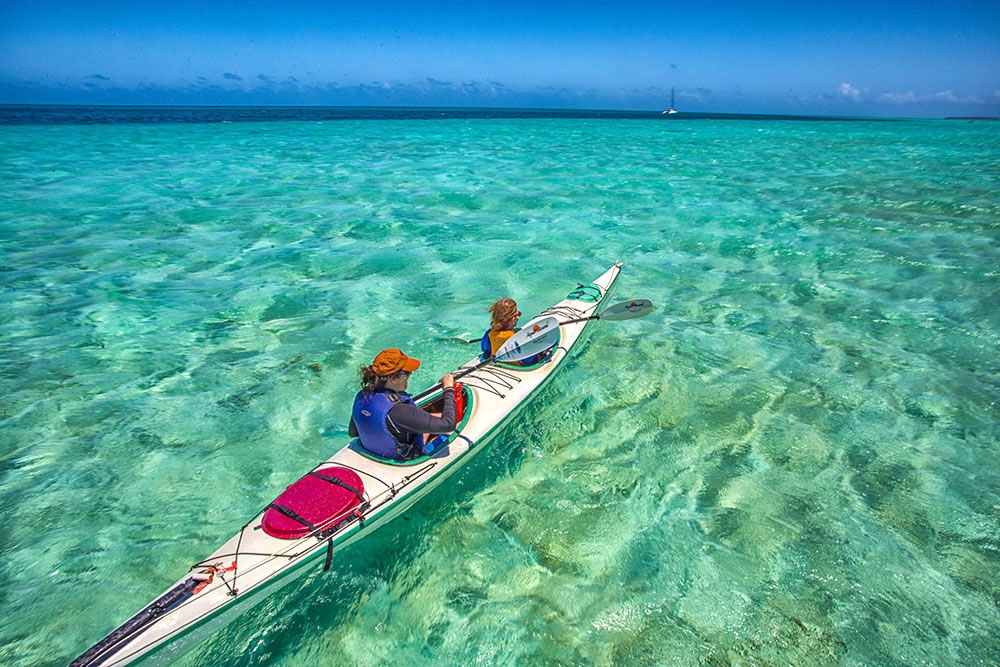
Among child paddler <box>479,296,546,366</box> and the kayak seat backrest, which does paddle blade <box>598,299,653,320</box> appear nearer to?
child paddler <box>479,296,546,366</box>

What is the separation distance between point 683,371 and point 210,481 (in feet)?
21.5

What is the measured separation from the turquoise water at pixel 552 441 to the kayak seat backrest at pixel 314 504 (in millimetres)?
713

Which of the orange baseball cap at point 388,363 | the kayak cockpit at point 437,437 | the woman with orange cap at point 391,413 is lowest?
the kayak cockpit at point 437,437

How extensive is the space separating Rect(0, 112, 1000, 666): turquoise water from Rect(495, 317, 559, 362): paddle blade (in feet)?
2.56

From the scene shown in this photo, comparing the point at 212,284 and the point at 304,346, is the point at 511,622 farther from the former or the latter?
Answer: the point at 212,284

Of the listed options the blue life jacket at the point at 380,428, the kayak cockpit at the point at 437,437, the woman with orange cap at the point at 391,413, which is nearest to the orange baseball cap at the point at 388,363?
the woman with orange cap at the point at 391,413

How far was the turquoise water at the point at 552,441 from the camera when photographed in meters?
4.58

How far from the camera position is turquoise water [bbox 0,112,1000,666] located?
15.0 feet

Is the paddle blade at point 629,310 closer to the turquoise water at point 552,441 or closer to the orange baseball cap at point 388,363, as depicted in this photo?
the turquoise water at point 552,441

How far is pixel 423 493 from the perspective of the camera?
17.4 feet

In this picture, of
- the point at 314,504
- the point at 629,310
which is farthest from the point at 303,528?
the point at 629,310

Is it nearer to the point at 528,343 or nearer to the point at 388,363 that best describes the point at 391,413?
the point at 388,363

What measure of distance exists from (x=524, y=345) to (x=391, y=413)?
8.48 ft

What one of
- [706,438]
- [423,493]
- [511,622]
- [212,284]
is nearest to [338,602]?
[423,493]
